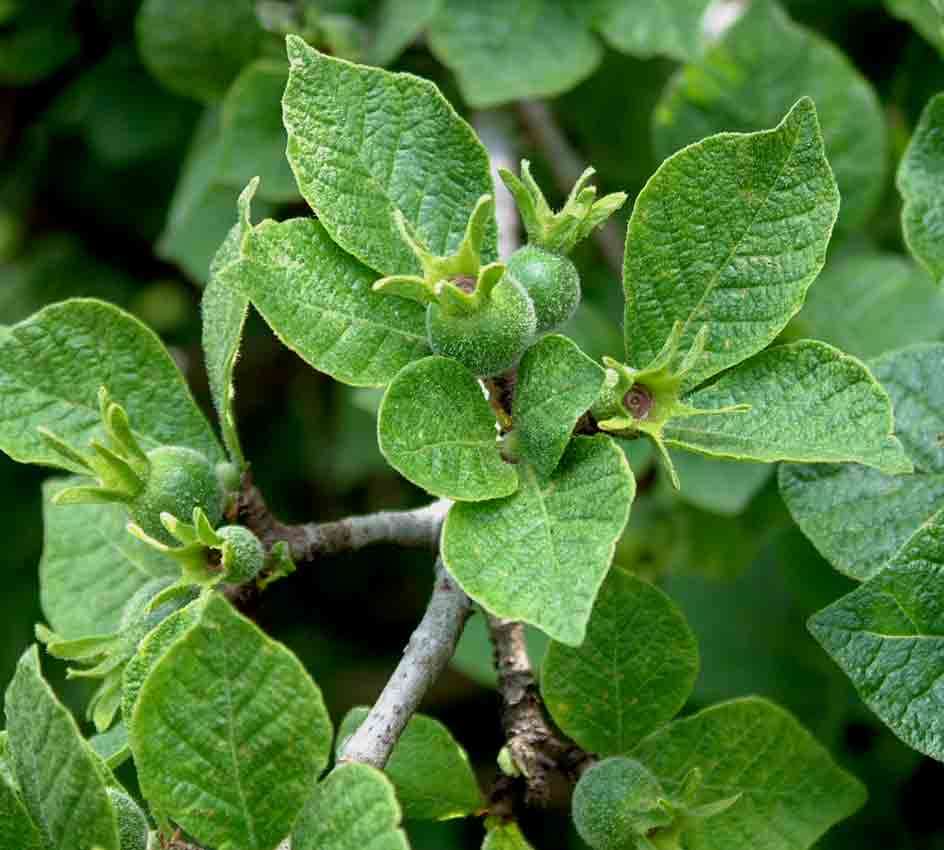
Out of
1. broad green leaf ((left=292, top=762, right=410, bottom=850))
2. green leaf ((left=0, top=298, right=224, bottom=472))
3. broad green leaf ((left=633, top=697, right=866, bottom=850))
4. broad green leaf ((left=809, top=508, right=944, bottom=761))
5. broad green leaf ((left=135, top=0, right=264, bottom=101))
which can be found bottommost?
broad green leaf ((left=135, top=0, right=264, bottom=101))

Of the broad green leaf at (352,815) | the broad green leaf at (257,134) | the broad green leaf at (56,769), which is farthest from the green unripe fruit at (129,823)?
the broad green leaf at (257,134)

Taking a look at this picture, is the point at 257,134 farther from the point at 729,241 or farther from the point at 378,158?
the point at 729,241

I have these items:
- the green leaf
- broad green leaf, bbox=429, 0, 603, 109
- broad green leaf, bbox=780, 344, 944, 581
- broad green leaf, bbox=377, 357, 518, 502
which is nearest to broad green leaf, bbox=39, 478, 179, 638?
the green leaf

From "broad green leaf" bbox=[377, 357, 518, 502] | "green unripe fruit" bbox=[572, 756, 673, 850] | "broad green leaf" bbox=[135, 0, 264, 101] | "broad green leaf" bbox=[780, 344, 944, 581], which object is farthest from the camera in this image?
"broad green leaf" bbox=[135, 0, 264, 101]

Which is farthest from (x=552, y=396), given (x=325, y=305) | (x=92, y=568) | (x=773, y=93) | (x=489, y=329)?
(x=773, y=93)

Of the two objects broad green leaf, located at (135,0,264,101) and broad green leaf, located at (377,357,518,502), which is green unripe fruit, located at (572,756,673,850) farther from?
broad green leaf, located at (135,0,264,101)

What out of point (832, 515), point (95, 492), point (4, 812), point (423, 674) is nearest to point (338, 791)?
point (423, 674)

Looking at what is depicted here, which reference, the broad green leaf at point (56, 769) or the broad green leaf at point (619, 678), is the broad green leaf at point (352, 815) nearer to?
the broad green leaf at point (56, 769)
